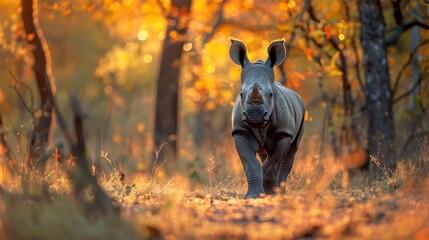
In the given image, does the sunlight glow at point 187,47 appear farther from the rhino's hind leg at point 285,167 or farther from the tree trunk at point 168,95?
the rhino's hind leg at point 285,167

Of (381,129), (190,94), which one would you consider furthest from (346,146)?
(190,94)

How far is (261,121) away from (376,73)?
528 centimetres

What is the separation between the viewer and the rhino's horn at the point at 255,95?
919 cm

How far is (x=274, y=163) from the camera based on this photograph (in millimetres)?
10039

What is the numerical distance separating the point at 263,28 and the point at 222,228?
11.3 meters

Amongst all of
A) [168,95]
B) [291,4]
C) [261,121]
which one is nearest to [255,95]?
[261,121]

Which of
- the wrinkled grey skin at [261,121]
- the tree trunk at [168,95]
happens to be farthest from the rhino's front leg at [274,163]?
the tree trunk at [168,95]

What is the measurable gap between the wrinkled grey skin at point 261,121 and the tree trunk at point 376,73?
364cm

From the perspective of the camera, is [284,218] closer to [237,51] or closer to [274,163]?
[274,163]

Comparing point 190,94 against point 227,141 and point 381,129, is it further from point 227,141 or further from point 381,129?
point 381,129

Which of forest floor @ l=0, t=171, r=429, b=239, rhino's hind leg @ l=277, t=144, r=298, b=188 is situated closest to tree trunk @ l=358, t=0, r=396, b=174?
rhino's hind leg @ l=277, t=144, r=298, b=188

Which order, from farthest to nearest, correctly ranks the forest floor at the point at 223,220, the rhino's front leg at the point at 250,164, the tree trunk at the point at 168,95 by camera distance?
the tree trunk at the point at 168,95 < the rhino's front leg at the point at 250,164 < the forest floor at the point at 223,220

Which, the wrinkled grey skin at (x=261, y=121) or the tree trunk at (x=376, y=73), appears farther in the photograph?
the tree trunk at (x=376, y=73)

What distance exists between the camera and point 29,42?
14.7 m
